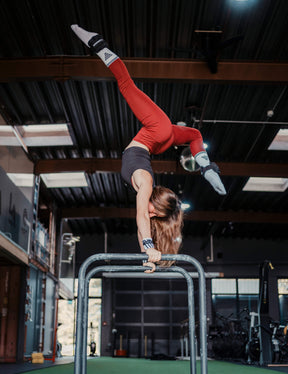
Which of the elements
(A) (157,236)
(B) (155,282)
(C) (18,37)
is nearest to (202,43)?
(C) (18,37)

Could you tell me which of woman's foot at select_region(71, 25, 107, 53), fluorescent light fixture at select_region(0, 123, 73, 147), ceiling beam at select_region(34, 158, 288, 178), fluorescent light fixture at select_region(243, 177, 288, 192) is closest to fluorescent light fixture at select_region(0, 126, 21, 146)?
fluorescent light fixture at select_region(0, 123, 73, 147)

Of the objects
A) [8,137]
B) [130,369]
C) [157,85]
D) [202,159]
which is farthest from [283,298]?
[202,159]

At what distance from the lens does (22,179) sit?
384 inches

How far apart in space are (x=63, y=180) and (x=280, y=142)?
5935 mm

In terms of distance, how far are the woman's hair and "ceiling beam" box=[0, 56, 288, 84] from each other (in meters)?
4.34

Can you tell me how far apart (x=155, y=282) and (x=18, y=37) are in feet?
42.3

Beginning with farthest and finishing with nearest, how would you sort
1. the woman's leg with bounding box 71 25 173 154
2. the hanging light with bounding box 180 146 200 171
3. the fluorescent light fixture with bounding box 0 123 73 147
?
the fluorescent light fixture with bounding box 0 123 73 147
the hanging light with bounding box 180 146 200 171
the woman's leg with bounding box 71 25 173 154

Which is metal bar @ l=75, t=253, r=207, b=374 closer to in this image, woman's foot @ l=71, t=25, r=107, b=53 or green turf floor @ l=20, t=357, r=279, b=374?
woman's foot @ l=71, t=25, r=107, b=53

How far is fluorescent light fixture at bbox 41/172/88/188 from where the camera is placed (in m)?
12.4

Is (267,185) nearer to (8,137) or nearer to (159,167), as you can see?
(159,167)

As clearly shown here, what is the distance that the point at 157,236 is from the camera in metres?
3.07

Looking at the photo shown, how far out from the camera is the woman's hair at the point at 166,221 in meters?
2.98

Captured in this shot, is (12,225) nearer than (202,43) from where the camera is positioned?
No

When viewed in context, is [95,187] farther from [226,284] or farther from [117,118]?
[226,284]
